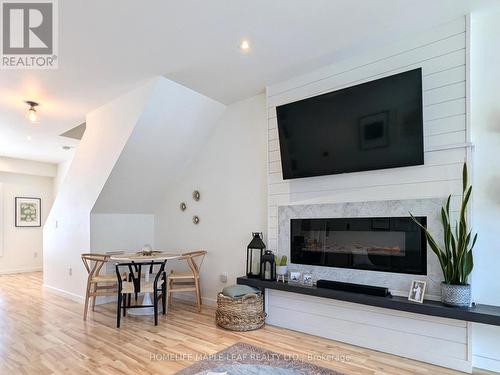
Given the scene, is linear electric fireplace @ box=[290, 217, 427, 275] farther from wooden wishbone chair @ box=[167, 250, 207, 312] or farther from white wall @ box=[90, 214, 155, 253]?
white wall @ box=[90, 214, 155, 253]

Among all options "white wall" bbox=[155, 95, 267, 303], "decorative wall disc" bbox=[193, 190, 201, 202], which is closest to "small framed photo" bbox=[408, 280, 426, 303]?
"white wall" bbox=[155, 95, 267, 303]

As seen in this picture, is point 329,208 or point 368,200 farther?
point 329,208

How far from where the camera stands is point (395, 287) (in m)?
2.80

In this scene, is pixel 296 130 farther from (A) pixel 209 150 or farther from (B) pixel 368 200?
(A) pixel 209 150

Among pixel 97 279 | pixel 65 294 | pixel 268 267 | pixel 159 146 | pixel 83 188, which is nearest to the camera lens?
pixel 268 267

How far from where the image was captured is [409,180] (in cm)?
279

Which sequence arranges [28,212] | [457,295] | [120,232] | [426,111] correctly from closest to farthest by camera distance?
[457,295] → [426,111] → [120,232] → [28,212]

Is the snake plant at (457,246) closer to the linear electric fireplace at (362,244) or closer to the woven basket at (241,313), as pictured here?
the linear electric fireplace at (362,244)

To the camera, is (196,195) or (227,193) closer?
(227,193)

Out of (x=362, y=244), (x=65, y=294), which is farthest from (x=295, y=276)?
(x=65, y=294)

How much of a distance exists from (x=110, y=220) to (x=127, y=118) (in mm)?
1723

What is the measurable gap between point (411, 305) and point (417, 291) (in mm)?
150

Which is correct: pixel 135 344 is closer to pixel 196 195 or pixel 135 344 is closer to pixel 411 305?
pixel 196 195

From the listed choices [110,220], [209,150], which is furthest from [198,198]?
[110,220]
